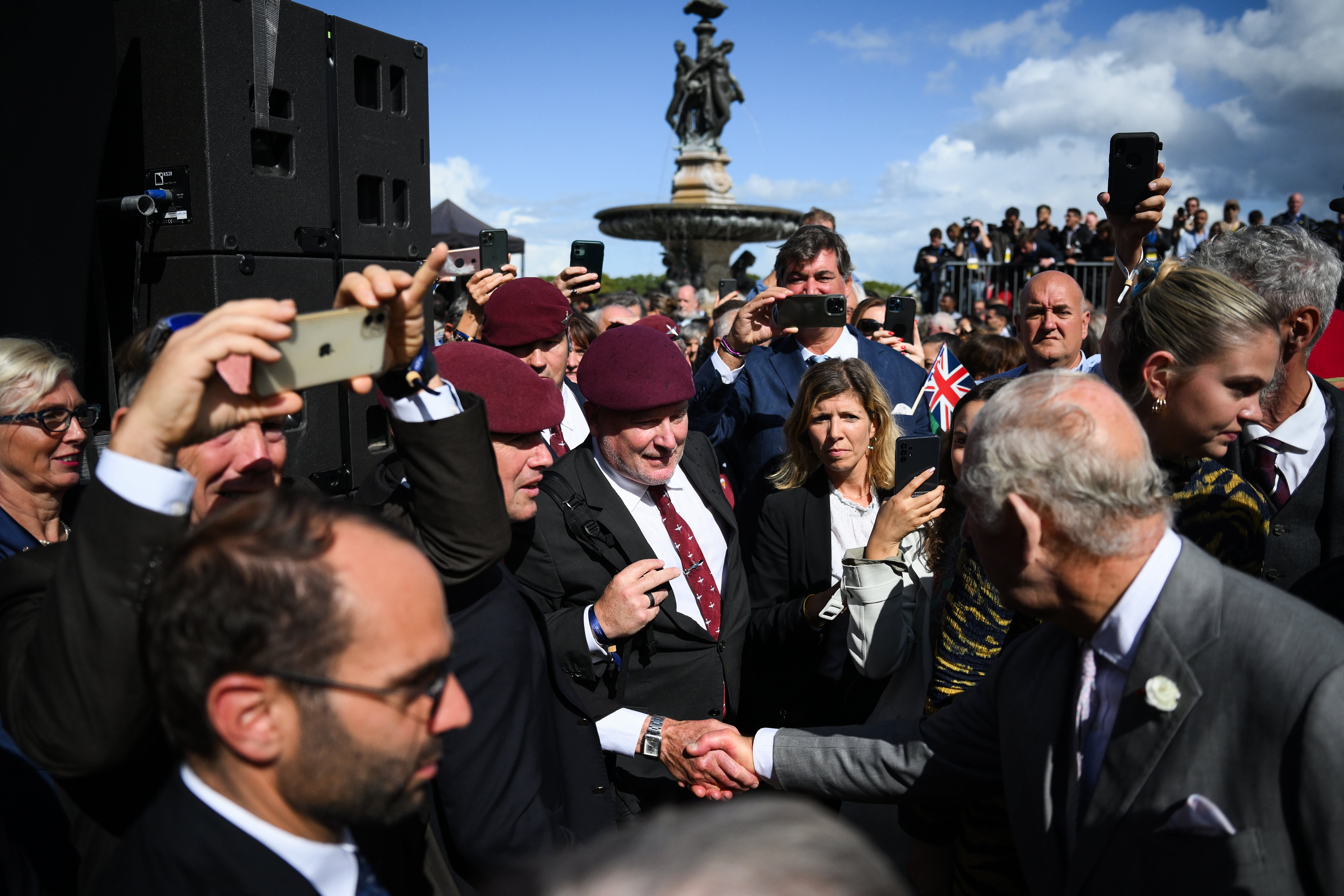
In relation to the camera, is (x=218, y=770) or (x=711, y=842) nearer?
(x=711, y=842)

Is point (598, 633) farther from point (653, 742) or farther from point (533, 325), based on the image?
point (533, 325)

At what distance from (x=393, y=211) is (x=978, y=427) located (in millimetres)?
2816

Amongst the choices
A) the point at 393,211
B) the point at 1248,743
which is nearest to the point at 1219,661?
the point at 1248,743

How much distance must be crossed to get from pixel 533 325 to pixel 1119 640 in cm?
290

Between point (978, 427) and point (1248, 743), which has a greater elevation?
point (978, 427)

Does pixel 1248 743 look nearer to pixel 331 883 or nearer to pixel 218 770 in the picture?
pixel 331 883

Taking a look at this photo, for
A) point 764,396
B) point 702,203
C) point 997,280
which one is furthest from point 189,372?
point 702,203

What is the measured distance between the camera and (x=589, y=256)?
16.9 ft

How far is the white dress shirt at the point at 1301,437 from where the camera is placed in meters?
2.73

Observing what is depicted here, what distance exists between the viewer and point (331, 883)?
54.6 inches

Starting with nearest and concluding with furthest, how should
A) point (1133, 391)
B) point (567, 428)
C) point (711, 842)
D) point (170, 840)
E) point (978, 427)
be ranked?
point (711, 842)
point (170, 840)
point (978, 427)
point (1133, 391)
point (567, 428)

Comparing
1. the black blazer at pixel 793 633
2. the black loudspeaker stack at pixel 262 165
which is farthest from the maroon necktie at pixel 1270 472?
the black loudspeaker stack at pixel 262 165

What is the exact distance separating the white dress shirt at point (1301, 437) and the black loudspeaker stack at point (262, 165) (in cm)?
308

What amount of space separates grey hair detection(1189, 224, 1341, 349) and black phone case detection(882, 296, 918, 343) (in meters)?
2.54
